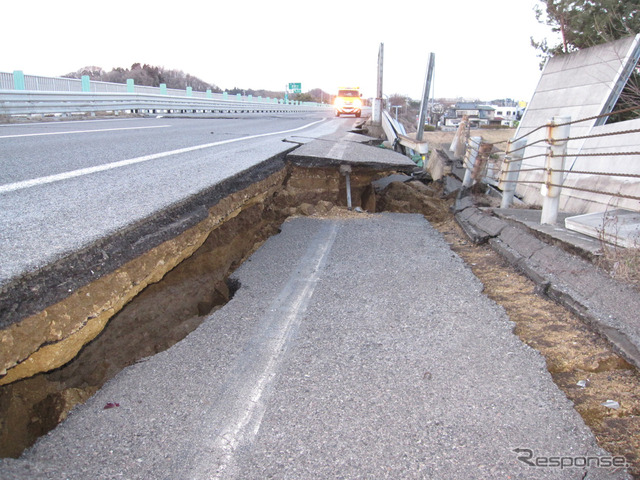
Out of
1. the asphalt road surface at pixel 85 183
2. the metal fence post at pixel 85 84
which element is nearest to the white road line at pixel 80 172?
the asphalt road surface at pixel 85 183

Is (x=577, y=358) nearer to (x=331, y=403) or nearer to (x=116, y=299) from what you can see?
(x=331, y=403)

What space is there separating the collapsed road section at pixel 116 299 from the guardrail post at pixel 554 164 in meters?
3.10

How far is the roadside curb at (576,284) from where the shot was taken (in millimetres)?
2820

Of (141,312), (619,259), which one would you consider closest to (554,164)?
(619,259)

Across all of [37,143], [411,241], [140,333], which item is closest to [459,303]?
[411,241]

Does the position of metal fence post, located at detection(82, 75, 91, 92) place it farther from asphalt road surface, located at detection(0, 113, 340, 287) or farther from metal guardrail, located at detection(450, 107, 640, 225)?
metal guardrail, located at detection(450, 107, 640, 225)

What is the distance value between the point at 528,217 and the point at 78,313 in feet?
16.3

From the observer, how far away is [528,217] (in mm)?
5488

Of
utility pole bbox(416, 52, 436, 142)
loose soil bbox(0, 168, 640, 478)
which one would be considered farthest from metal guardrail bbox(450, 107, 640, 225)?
utility pole bbox(416, 52, 436, 142)

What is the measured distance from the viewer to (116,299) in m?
2.68

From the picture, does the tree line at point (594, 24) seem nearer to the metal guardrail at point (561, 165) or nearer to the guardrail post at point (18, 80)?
the metal guardrail at point (561, 165)

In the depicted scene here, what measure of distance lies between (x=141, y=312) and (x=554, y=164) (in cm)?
429

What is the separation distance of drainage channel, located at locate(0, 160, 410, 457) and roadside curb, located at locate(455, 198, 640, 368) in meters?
2.23

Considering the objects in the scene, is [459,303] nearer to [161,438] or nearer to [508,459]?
[508,459]
